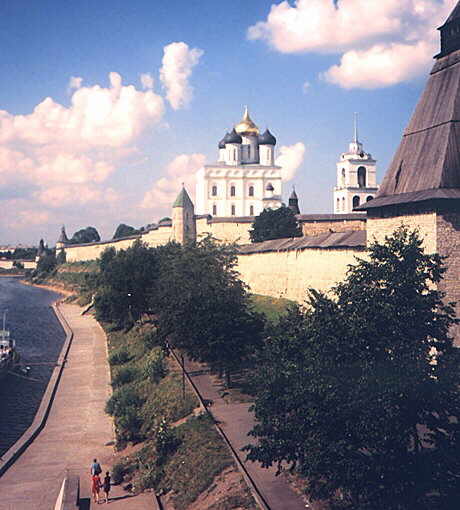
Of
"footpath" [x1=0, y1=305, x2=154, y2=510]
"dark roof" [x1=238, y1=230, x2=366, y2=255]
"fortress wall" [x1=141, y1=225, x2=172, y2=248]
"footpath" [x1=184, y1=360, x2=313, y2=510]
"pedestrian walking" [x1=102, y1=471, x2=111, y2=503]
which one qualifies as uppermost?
"fortress wall" [x1=141, y1=225, x2=172, y2=248]

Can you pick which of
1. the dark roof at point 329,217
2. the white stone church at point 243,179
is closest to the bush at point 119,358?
the dark roof at point 329,217

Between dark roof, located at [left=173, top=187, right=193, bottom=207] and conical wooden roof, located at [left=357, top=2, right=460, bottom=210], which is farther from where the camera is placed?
dark roof, located at [left=173, top=187, right=193, bottom=207]

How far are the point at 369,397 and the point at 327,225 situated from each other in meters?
48.5

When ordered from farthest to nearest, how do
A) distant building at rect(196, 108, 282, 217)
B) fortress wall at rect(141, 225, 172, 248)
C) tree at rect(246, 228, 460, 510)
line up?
distant building at rect(196, 108, 282, 217)
fortress wall at rect(141, 225, 172, 248)
tree at rect(246, 228, 460, 510)

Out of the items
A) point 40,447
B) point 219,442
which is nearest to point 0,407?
point 40,447

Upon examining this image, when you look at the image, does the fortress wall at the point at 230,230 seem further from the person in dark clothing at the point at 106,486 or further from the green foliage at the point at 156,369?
the person in dark clothing at the point at 106,486

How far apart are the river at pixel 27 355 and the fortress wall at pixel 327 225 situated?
24.5 meters

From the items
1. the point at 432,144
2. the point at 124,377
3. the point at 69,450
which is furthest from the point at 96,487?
the point at 432,144

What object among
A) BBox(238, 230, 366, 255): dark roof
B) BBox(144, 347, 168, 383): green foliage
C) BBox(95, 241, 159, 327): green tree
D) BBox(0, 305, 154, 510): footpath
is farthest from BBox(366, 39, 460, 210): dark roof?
BBox(95, 241, 159, 327): green tree

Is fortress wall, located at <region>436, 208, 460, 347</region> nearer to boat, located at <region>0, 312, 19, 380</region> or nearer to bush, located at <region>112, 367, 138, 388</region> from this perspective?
bush, located at <region>112, 367, 138, 388</region>

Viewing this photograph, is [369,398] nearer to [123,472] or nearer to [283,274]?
[123,472]

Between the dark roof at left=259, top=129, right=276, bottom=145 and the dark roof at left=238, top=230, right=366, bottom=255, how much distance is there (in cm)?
4721

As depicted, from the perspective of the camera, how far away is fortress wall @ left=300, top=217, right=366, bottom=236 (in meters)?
56.7

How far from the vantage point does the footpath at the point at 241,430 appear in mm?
12891
